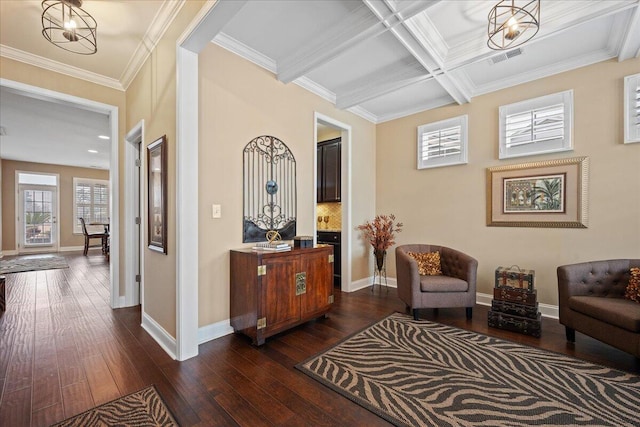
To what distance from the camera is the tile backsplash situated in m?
4.86

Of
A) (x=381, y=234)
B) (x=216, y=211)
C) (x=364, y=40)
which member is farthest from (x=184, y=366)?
(x=364, y=40)

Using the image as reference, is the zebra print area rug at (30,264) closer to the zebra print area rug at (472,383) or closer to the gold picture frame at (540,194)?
the zebra print area rug at (472,383)

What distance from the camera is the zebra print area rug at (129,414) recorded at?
1.58 metres

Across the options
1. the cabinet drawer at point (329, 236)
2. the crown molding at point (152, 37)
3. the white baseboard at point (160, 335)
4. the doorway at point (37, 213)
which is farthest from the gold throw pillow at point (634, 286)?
the doorway at point (37, 213)

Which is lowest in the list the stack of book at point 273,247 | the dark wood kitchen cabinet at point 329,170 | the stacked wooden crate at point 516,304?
the stacked wooden crate at point 516,304

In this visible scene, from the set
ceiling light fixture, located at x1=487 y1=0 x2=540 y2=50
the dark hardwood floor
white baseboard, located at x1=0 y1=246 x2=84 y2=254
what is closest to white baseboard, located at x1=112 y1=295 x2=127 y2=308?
the dark hardwood floor

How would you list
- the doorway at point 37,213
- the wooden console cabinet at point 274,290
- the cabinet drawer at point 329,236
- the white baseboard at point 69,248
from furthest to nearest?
the white baseboard at point 69,248, the doorway at point 37,213, the cabinet drawer at point 329,236, the wooden console cabinet at point 274,290

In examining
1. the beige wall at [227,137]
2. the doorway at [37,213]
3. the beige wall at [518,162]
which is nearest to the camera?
the beige wall at [227,137]

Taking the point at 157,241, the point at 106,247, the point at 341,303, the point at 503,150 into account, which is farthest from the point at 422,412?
the point at 106,247

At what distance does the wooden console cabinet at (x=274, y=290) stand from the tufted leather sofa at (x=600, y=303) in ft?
7.80

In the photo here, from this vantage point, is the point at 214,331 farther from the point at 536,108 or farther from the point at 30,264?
the point at 30,264

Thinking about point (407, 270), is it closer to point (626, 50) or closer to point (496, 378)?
point (496, 378)

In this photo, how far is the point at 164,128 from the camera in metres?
2.57

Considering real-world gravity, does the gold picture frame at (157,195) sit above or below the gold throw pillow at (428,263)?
above
